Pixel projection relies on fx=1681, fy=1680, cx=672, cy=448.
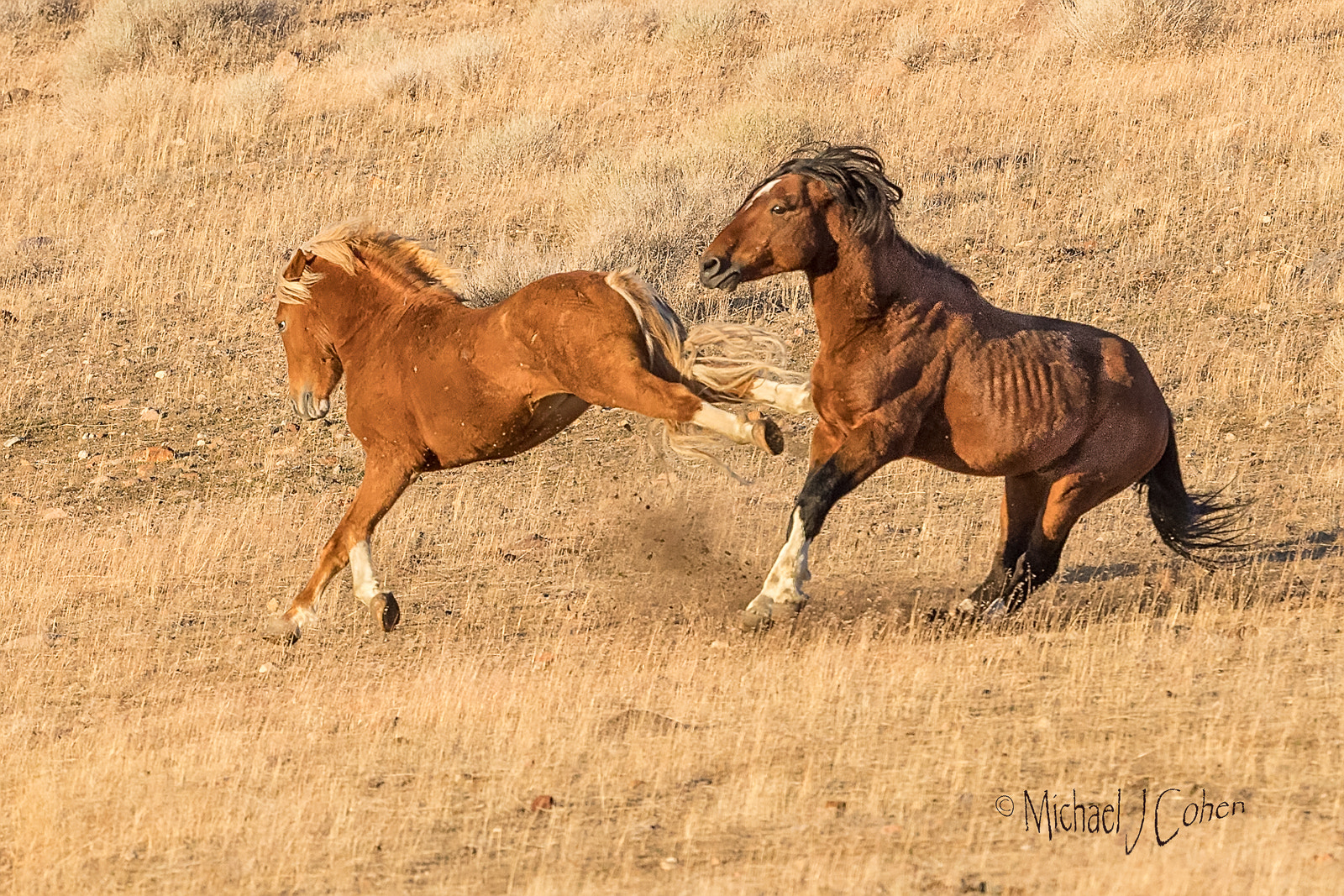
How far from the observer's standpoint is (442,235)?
651 inches

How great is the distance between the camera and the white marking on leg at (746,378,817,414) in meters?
7.23

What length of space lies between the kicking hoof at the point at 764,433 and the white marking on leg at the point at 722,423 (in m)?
0.03

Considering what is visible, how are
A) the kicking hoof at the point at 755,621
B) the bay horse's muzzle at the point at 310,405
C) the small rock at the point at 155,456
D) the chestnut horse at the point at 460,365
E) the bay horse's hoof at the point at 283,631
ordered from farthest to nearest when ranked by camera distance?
the small rock at the point at 155,456
the bay horse's muzzle at the point at 310,405
the bay horse's hoof at the point at 283,631
the kicking hoof at the point at 755,621
the chestnut horse at the point at 460,365

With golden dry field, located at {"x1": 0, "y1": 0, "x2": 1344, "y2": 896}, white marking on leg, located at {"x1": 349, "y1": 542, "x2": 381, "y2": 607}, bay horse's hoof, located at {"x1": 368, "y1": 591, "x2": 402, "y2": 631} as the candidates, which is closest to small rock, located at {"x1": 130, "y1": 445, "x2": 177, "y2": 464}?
golden dry field, located at {"x1": 0, "y1": 0, "x2": 1344, "y2": 896}

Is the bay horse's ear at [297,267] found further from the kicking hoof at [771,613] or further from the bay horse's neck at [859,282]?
Answer: the kicking hoof at [771,613]

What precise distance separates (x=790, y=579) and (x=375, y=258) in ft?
9.03

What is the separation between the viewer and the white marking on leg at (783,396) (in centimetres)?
723

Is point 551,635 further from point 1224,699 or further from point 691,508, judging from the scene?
point 1224,699

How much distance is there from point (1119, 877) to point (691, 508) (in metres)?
5.90

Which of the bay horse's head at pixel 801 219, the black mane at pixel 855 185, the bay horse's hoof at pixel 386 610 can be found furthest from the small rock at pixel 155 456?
the black mane at pixel 855 185

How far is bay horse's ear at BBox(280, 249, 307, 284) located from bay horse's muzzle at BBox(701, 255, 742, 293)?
238 cm


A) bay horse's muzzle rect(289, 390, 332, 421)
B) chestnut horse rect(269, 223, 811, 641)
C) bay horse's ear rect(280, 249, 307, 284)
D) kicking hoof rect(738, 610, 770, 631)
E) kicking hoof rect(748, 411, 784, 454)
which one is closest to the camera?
kicking hoof rect(748, 411, 784, 454)

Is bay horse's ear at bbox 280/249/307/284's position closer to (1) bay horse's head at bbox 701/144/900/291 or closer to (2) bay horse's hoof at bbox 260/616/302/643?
(2) bay horse's hoof at bbox 260/616/302/643

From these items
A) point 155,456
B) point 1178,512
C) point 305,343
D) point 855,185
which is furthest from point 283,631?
point 155,456
